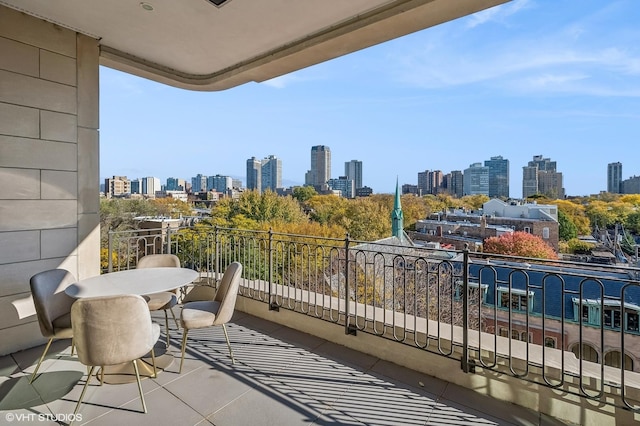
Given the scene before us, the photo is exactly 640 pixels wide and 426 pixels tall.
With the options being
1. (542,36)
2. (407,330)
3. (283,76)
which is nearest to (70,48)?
(283,76)

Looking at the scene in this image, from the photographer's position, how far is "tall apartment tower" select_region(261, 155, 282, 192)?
54188 mm

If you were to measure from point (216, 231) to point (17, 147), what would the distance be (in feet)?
7.27

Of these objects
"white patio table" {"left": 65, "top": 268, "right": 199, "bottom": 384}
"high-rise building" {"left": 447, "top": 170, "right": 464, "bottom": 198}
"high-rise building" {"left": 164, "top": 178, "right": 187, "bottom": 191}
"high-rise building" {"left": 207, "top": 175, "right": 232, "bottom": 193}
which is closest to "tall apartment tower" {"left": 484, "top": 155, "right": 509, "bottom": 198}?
"high-rise building" {"left": 447, "top": 170, "right": 464, "bottom": 198}

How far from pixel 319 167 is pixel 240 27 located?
59373 millimetres

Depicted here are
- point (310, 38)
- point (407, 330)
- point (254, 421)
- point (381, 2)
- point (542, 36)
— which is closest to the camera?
point (254, 421)

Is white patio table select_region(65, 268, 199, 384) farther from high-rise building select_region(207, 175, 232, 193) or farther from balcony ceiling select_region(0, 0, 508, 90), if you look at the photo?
high-rise building select_region(207, 175, 232, 193)

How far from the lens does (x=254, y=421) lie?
76.0 inches

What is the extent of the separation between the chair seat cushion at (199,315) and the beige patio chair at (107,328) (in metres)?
0.52

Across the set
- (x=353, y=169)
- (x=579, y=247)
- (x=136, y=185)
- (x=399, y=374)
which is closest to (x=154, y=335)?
(x=399, y=374)

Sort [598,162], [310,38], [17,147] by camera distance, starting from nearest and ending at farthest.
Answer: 1. [17,147]
2. [310,38]
3. [598,162]

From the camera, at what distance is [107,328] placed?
1862 mm

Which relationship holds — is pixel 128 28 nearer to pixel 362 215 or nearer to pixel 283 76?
pixel 283 76

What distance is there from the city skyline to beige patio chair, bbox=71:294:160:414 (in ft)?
33.2

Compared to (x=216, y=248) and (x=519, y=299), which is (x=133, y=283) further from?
(x=519, y=299)
